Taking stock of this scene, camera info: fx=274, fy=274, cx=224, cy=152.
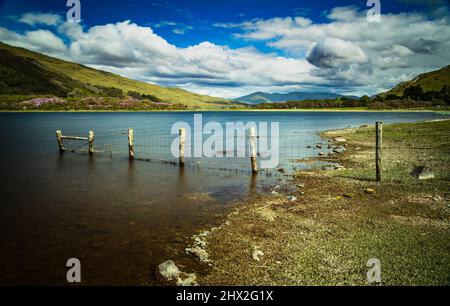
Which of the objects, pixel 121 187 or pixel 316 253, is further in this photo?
pixel 121 187

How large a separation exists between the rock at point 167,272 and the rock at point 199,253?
3.57ft

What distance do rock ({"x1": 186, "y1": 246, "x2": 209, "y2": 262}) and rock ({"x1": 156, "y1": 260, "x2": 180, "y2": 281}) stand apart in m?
1.09

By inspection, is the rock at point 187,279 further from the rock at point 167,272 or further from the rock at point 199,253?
the rock at point 199,253

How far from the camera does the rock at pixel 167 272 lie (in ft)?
27.1

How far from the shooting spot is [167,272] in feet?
27.5

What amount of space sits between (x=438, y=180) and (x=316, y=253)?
12.2 m

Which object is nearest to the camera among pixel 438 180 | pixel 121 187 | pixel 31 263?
pixel 31 263

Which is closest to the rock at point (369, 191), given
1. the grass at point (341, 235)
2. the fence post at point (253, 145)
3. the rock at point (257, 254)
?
the grass at point (341, 235)

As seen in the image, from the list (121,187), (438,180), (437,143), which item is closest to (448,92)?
(437,143)

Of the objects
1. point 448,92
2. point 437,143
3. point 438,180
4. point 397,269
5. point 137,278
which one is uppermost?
point 448,92

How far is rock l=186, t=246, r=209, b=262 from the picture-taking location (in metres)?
9.45
